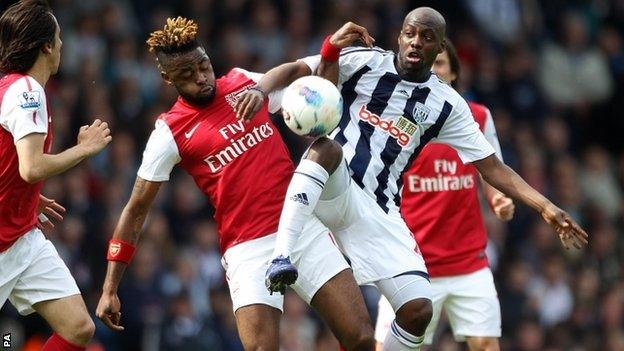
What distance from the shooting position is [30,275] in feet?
27.3

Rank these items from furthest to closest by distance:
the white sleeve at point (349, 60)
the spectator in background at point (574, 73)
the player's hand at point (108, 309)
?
the spectator in background at point (574, 73) → the white sleeve at point (349, 60) → the player's hand at point (108, 309)

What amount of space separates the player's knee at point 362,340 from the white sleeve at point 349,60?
1743 millimetres

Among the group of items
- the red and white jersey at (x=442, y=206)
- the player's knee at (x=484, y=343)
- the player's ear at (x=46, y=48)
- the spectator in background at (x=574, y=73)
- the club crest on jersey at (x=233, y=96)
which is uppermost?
the player's ear at (x=46, y=48)

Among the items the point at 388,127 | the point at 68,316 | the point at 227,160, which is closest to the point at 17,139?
the point at 68,316

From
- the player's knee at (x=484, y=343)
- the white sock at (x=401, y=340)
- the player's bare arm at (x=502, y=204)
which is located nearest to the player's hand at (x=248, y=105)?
the white sock at (x=401, y=340)

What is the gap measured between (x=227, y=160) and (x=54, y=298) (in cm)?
140

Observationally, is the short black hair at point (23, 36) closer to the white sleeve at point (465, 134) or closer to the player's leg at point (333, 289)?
the player's leg at point (333, 289)

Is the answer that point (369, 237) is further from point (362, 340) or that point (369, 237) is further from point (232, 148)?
point (232, 148)

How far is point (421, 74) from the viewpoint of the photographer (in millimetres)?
8945

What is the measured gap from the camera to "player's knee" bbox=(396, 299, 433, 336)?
852cm

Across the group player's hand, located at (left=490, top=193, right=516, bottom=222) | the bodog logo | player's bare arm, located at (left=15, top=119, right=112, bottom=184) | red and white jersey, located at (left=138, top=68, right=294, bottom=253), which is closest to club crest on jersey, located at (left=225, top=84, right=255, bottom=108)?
red and white jersey, located at (left=138, top=68, right=294, bottom=253)

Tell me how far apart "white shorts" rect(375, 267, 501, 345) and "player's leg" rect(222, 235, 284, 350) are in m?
1.97

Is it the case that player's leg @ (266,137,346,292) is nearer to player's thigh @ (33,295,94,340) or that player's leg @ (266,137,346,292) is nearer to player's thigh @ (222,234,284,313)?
player's thigh @ (222,234,284,313)

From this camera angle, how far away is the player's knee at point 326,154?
27.0 feet
